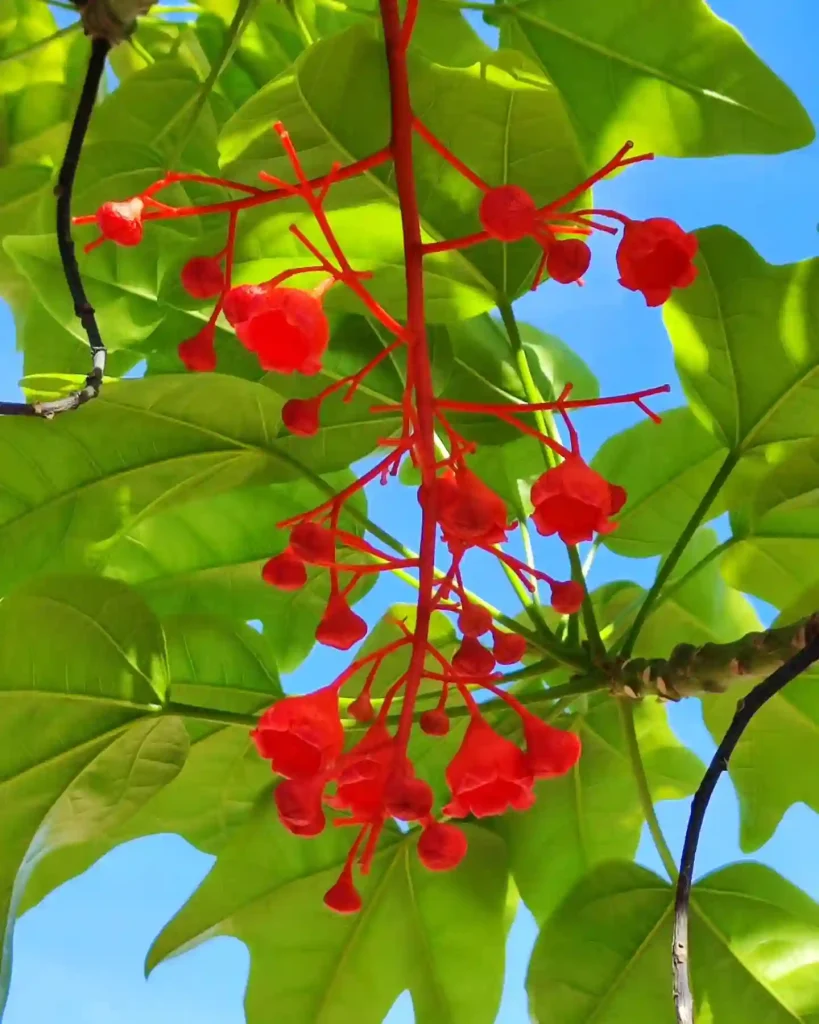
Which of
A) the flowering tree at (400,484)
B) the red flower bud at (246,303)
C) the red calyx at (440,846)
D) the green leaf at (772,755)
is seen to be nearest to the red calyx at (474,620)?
the flowering tree at (400,484)

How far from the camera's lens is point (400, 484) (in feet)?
3.16

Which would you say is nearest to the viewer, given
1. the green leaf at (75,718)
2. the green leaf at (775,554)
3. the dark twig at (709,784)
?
the dark twig at (709,784)

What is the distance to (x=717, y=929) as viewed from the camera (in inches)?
27.9

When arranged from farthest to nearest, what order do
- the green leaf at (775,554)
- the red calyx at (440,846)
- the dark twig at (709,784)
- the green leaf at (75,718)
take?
the green leaf at (775,554) < the green leaf at (75,718) < the red calyx at (440,846) < the dark twig at (709,784)

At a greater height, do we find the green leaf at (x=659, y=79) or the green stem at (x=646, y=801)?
Answer: the green leaf at (x=659, y=79)

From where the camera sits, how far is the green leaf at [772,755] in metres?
0.78

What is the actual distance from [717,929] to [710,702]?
7.4 inches

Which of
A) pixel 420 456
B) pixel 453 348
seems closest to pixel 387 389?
pixel 453 348

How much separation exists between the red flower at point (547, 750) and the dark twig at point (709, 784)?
0.21 feet

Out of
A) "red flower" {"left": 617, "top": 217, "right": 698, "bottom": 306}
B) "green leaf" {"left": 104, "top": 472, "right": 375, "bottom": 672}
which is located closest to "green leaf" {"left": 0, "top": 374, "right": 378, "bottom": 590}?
"green leaf" {"left": 104, "top": 472, "right": 375, "bottom": 672}

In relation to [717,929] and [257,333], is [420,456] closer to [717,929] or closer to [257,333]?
[257,333]

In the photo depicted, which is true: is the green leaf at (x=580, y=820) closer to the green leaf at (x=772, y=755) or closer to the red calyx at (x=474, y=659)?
the green leaf at (x=772, y=755)

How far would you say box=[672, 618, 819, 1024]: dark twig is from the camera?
15.1 inches

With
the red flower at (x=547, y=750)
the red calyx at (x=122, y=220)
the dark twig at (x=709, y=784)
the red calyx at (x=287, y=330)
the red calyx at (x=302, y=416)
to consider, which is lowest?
the dark twig at (x=709, y=784)
